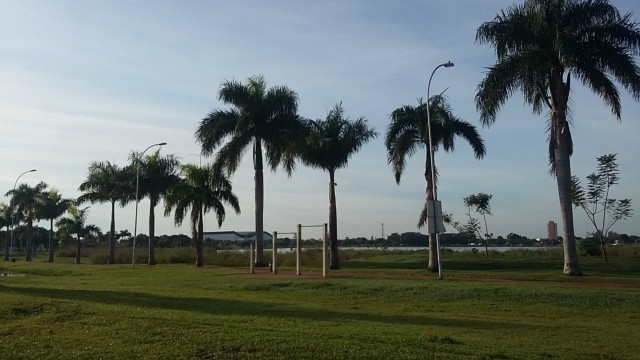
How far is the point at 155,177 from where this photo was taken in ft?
161

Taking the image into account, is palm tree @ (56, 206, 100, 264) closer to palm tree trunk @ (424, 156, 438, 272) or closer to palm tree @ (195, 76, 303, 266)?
palm tree @ (195, 76, 303, 266)

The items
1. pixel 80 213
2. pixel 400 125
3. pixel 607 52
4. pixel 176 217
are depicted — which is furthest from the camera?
pixel 80 213

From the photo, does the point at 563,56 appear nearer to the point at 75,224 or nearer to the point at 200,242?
the point at 200,242

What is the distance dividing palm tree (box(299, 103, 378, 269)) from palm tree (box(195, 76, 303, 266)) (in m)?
2.44

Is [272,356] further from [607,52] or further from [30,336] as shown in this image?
[607,52]

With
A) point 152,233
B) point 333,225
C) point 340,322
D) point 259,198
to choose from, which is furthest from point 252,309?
point 152,233

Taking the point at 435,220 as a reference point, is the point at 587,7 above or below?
above

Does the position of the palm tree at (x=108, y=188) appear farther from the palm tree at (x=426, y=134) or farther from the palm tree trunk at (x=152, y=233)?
the palm tree at (x=426, y=134)

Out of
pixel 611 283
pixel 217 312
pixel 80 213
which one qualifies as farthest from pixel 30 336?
pixel 80 213

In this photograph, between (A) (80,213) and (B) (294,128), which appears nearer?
(B) (294,128)

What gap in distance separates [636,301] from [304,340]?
10.8m

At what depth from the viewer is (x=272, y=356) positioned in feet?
31.3

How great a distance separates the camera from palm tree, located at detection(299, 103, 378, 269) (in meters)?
34.0

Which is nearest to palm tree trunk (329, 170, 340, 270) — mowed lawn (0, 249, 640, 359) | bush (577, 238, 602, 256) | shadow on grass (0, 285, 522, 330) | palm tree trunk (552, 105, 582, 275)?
mowed lawn (0, 249, 640, 359)
